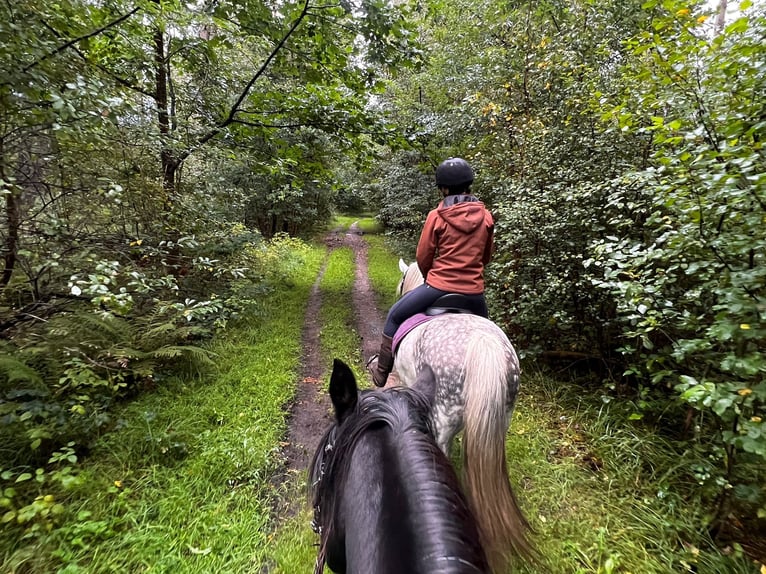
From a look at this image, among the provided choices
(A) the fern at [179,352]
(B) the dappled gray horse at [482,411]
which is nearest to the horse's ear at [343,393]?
(B) the dappled gray horse at [482,411]

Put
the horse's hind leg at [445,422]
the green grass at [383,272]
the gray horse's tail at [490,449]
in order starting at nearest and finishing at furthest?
the gray horse's tail at [490,449]
the horse's hind leg at [445,422]
the green grass at [383,272]

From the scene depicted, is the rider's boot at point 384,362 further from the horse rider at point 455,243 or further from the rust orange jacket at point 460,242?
the rust orange jacket at point 460,242

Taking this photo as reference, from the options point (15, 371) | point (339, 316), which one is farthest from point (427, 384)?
point (339, 316)

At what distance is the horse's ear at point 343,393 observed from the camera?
1.40 metres

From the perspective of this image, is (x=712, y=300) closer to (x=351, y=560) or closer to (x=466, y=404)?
(x=466, y=404)

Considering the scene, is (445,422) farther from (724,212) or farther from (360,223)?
(360,223)

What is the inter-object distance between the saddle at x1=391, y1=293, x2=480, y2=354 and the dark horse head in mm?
1500

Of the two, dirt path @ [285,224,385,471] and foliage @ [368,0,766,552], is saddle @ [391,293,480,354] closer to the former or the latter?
foliage @ [368,0,766,552]

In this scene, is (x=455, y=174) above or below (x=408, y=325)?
above

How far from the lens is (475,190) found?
6.80 metres

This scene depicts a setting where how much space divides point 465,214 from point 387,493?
8.08ft

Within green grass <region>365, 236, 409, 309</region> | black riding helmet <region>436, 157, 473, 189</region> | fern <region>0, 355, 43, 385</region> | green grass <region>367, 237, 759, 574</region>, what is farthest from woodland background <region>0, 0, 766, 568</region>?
green grass <region>365, 236, 409, 309</region>

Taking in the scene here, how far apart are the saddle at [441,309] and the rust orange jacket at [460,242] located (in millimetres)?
67

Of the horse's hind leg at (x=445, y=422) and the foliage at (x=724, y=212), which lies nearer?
the foliage at (x=724, y=212)
